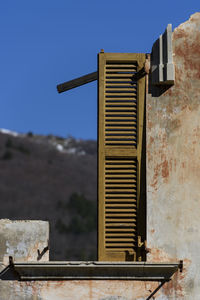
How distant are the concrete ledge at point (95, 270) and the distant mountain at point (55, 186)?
75299mm

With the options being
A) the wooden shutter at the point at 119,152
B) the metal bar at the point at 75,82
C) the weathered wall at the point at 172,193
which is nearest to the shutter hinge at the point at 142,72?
the wooden shutter at the point at 119,152

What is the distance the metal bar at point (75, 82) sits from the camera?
40.3 feet

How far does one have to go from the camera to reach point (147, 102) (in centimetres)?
1169

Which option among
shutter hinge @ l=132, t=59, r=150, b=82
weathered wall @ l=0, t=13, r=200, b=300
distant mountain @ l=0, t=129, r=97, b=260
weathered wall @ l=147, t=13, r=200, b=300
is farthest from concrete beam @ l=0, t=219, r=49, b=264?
distant mountain @ l=0, t=129, r=97, b=260

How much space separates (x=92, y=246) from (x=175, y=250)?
8153 centimetres

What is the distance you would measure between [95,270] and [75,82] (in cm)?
318

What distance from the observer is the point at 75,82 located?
1250 cm

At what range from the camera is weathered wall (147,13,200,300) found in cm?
1122

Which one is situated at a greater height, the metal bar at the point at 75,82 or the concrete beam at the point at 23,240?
the metal bar at the point at 75,82

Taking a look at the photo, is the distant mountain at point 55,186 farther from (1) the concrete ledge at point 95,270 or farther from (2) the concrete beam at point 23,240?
(1) the concrete ledge at point 95,270

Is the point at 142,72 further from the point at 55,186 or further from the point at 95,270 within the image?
the point at 55,186

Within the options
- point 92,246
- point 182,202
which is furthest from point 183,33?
point 92,246

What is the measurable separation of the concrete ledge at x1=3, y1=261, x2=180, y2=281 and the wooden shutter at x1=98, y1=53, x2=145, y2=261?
481 mm

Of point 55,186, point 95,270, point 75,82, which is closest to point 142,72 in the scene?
point 75,82
